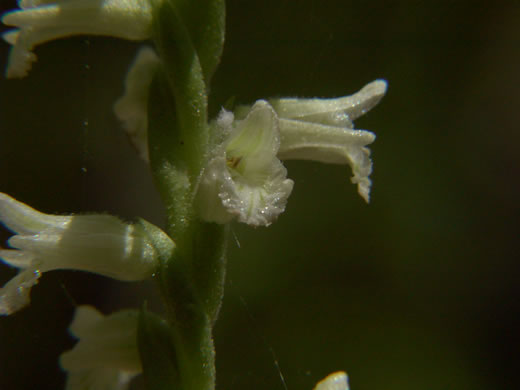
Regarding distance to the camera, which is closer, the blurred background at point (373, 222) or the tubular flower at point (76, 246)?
Result: the tubular flower at point (76, 246)

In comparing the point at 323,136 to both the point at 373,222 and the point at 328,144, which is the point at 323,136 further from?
the point at 373,222

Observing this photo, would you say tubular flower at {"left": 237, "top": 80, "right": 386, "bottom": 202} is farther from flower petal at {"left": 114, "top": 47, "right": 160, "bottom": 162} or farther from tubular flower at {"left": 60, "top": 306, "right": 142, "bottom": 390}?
tubular flower at {"left": 60, "top": 306, "right": 142, "bottom": 390}

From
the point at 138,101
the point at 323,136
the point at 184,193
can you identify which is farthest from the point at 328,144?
the point at 138,101

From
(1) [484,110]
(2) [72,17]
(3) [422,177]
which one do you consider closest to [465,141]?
(1) [484,110]

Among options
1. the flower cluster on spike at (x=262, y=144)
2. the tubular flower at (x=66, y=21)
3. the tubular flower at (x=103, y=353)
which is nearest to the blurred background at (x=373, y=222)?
the tubular flower at (x=103, y=353)

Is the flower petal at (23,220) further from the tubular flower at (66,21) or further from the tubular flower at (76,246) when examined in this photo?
the tubular flower at (66,21)

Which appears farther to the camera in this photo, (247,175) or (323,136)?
(323,136)
